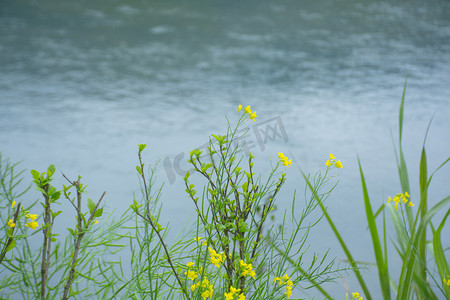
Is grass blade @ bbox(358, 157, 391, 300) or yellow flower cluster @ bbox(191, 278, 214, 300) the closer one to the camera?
yellow flower cluster @ bbox(191, 278, 214, 300)

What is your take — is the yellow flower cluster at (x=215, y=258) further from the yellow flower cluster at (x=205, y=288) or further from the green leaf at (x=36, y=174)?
the green leaf at (x=36, y=174)

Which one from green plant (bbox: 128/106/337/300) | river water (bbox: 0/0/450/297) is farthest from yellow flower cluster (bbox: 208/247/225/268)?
river water (bbox: 0/0/450/297)

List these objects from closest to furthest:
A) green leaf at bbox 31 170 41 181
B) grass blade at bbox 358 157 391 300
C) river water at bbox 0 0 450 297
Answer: green leaf at bbox 31 170 41 181 < grass blade at bbox 358 157 391 300 < river water at bbox 0 0 450 297

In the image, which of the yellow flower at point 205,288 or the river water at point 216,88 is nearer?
the yellow flower at point 205,288

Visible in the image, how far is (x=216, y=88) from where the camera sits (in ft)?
7.64

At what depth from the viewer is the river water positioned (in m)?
1.65

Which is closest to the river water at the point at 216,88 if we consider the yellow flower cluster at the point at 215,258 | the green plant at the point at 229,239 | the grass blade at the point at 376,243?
the grass blade at the point at 376,243

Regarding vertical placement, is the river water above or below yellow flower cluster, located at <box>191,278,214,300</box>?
above

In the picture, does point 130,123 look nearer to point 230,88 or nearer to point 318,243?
point 230,88

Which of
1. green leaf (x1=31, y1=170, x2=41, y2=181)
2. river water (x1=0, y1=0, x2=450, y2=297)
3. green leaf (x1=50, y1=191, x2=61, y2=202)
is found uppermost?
river water (x1=0, y1=0, x2=450, y2=297)

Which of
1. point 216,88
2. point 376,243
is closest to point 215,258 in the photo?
point 376,243

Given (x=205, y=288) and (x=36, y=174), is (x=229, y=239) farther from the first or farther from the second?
(x=36, y=174)

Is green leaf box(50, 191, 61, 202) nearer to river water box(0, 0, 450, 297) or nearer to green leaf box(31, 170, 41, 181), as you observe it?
green leaf box(31, 170, 41, 181)

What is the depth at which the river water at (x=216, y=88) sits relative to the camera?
1.65 metres
